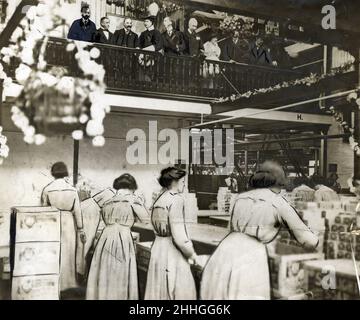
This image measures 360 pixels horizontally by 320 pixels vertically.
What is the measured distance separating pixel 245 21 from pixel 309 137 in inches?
40.7

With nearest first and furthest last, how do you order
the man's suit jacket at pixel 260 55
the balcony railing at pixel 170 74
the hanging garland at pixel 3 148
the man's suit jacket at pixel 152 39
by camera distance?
the hanging garland at pixel 3 148, the balcony railing at pixel 170 74, the man's suit jacket at pixel 152 39, the man's suit jacket at pixel 260 55

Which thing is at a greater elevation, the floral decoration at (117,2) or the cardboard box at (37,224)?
the floral decoration at (117,2)

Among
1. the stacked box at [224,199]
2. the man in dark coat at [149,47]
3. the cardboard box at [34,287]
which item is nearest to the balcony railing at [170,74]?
the man in dark coat at [149,47]

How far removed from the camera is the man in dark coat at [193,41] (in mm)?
3402

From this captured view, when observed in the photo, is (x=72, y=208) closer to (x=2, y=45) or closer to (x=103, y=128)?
(x=103, y=128)

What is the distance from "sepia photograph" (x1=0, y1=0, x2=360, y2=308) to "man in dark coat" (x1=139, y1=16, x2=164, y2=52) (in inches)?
0.4

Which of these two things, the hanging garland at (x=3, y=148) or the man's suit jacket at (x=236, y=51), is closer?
the hanging garland at (x=3, y=148)

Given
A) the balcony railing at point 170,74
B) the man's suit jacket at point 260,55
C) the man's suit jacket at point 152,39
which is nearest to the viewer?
the balcony railing at point 170,74

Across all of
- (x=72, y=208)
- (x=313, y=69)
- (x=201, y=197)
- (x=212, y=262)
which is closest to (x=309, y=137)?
(x=313, y=69)

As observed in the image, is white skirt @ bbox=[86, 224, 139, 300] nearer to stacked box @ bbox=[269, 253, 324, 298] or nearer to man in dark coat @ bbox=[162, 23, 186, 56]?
stacked box @ bbox=[269, 253, 324, 298]

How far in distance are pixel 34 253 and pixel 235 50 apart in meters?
2.14

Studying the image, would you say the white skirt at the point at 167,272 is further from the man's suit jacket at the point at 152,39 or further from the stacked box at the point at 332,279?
the man's suit jacket at the point at 152,39

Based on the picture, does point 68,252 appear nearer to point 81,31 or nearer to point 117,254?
point 117,254

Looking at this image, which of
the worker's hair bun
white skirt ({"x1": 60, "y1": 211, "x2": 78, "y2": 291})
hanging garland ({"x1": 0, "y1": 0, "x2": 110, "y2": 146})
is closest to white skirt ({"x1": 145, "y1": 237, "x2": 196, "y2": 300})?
the worker's hair bun
